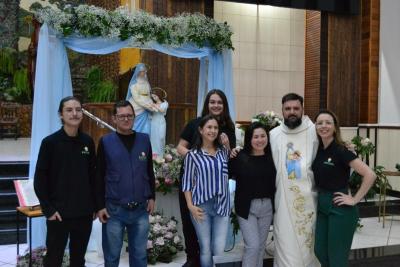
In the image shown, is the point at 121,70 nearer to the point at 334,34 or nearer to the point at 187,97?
the point at 187,97

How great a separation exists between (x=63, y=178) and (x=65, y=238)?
1.38 feet

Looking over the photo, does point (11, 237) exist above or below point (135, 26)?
below

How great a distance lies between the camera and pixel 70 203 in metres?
3.00

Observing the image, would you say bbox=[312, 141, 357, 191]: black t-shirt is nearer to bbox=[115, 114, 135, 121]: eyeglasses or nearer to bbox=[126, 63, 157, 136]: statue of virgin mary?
bbox=[115, 114, 135, 121]: eyeglasses

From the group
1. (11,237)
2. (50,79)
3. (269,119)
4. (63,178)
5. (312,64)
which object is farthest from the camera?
(312,64)

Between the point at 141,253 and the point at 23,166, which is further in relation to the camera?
the point at 23,166

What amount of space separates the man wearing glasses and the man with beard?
1008 mm

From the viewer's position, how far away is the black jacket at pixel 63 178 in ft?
9.75

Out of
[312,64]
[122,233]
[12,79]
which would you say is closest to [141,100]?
[122,233]

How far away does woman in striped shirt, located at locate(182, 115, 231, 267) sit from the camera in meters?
3.31

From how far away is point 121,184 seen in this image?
10.4 ft

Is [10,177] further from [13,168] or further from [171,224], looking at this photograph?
[171,224]

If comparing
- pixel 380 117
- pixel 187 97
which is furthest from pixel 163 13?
pixel 380 117

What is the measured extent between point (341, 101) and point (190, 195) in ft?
22.9
